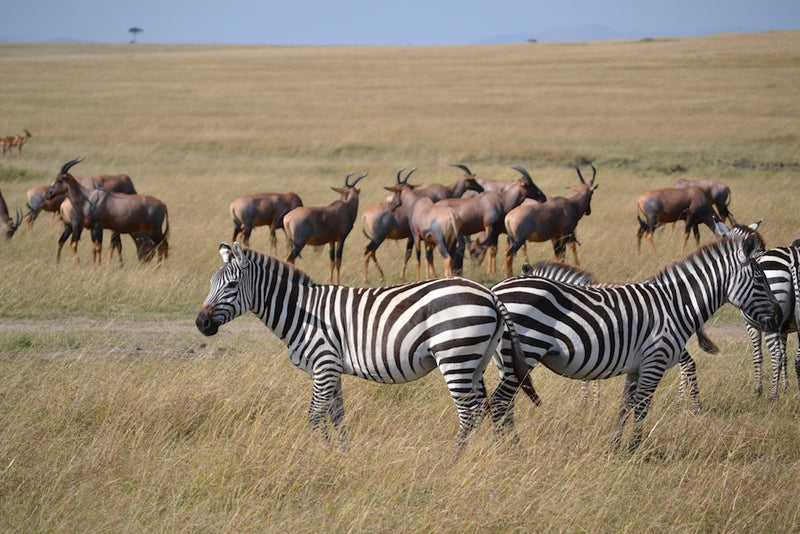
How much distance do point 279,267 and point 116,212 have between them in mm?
8738

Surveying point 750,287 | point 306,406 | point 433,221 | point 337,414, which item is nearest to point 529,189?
point 433,221

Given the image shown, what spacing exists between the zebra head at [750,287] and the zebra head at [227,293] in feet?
12.0

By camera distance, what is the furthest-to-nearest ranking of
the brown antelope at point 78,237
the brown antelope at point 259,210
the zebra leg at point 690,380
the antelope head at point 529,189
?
1. the brown antelope at point 259,210
2. the antelope head at point 529,189
3. the brown antelope at point 78,237
4. the zebra leg at point 690,380

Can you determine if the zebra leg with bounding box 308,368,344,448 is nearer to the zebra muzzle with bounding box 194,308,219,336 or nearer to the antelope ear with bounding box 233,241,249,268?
the zebra muzzle with bounding box 194,308,219,336

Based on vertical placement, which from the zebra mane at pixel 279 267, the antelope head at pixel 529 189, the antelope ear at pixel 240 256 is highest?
the antelope ear at pixel 240 256

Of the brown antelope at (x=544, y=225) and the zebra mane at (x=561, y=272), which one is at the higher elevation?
the zebra mane at (x=561, y=272)

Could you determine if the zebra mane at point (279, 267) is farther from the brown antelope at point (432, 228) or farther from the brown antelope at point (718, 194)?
the brown antelope at point (718, 194)

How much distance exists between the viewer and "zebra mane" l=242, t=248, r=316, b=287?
6.22m

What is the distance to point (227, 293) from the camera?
604cm

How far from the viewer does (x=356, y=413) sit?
705 centimetres

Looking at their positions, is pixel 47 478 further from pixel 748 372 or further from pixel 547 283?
pixel 748 372

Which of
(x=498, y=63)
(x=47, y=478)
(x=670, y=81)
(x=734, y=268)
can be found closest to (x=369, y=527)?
(x=47, y=478)

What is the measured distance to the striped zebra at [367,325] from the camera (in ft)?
18.5

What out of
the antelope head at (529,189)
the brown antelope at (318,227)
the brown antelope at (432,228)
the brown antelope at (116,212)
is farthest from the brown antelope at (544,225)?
the brown antelope at (116,212)
